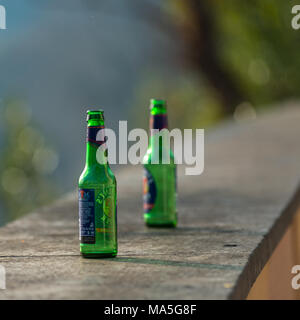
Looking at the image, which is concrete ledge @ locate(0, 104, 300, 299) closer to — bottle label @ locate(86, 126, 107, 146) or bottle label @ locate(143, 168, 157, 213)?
bottle label @ locate(143, 168, 157, 213)

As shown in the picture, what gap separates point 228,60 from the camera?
14.4m

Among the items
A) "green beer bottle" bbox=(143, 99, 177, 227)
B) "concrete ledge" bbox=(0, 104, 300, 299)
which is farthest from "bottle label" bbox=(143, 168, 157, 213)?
"concrete ledge" bbox=(0, 104, 300, 299)

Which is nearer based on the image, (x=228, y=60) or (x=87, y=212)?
(x=87, y=212)

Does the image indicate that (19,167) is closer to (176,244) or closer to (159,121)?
(159,121)

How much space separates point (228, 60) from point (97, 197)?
12.6m

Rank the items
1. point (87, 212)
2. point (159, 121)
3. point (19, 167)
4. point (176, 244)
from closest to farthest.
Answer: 1. point (87, 212)
2. point (176, 244)
3. point (159, 121)
4. point (19, 167)

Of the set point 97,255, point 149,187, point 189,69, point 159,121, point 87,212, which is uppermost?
point 189,69

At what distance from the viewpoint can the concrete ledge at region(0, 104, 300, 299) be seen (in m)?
1.71

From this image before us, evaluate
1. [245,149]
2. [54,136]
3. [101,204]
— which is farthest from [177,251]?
[54,136]

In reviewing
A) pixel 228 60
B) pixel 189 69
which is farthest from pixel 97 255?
pixel 189 69

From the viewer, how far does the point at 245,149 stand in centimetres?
531

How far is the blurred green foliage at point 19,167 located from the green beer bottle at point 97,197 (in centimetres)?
1527

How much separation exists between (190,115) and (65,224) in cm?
1207
